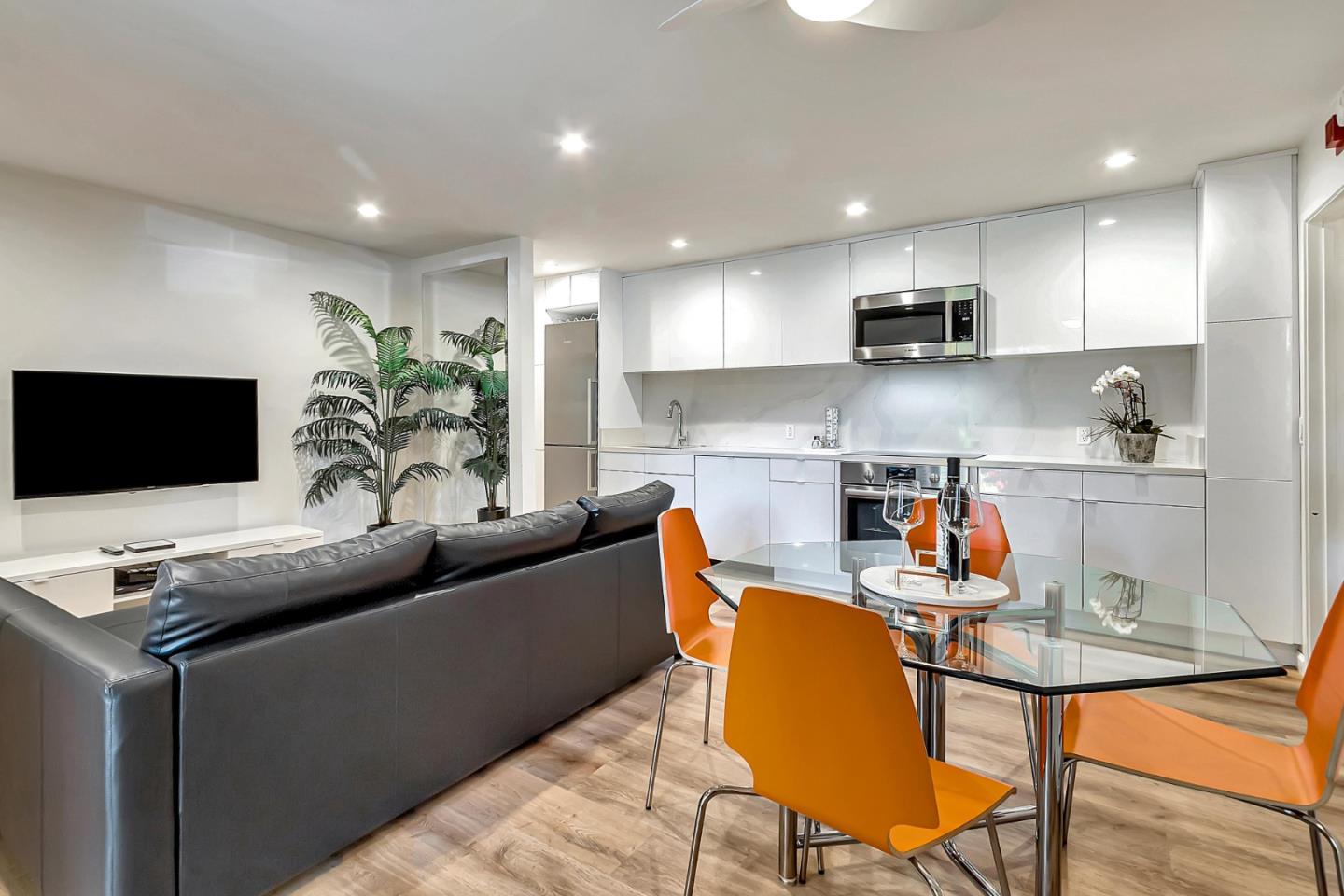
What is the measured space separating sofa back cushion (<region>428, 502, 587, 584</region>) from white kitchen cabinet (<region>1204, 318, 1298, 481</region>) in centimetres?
315

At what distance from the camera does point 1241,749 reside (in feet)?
4.70

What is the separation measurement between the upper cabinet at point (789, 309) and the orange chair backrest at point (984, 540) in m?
2.12

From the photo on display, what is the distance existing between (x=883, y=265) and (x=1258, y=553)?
2.58 m

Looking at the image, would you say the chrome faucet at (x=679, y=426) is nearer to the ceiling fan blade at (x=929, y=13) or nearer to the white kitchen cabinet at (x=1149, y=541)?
the white kitchen cabinet at (x=1149, y=541)

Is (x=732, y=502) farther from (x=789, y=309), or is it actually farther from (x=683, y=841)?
(x=683, y=841)

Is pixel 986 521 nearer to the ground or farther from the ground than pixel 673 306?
nearer to the ground

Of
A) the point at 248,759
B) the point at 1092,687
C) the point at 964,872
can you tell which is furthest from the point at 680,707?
the point at 1092,687

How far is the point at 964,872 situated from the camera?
1.67m

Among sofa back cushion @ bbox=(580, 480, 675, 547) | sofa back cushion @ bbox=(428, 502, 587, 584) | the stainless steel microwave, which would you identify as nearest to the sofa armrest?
sofa back cushion @ bbox=(428, 502, 587, 584)

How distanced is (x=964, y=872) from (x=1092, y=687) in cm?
85

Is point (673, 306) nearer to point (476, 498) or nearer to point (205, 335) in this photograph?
point (476, 498)

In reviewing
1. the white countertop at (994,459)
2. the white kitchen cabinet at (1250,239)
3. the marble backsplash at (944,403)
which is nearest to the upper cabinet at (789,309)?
the marble backsplash at (944,403)

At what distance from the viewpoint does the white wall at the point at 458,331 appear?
4.99 meters

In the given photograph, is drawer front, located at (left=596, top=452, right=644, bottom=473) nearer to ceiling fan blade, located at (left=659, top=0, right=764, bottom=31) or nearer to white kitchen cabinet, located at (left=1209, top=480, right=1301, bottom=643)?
white kitchen cabinet, located at (left=1209, top=480, right=1301, bottom=643)
